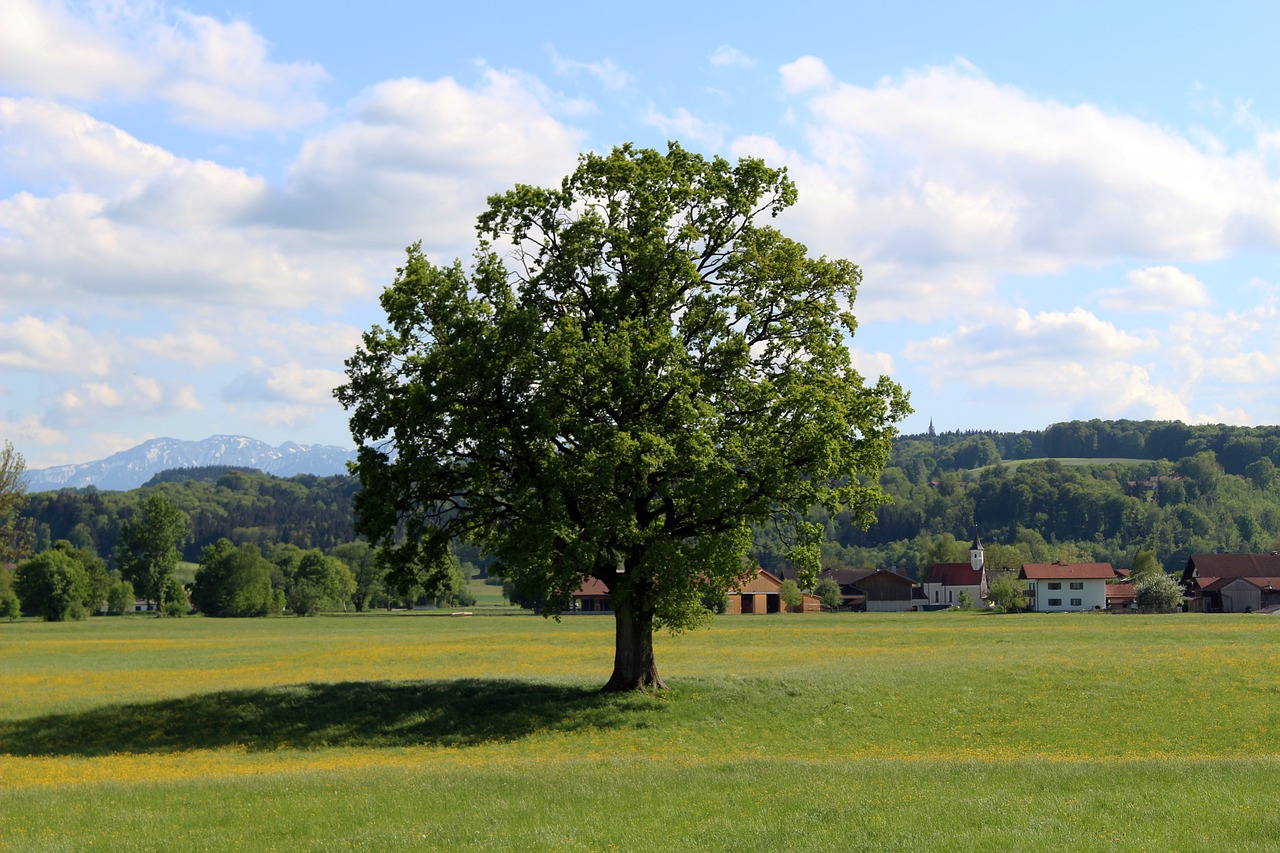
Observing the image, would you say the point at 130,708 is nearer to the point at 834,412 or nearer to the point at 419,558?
the point at 419,558

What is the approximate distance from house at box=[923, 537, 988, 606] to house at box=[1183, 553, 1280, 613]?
116ft

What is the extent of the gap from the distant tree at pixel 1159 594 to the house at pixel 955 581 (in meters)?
57.4

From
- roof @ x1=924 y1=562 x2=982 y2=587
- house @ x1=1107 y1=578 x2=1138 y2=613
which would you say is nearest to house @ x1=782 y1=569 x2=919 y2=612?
roof @ x1=924 y1=562 x2=982 y2=587

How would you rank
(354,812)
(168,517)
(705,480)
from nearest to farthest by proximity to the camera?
(354,812)
(705,480)
(168,517)

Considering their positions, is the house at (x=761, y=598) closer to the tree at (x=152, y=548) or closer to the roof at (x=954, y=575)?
the roof at (x=954, y=575)

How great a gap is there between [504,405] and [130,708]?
54.5 feet

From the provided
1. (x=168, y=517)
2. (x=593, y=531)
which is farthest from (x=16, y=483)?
(x=168, y=517)

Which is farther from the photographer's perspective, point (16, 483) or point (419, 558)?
point (16, 483)

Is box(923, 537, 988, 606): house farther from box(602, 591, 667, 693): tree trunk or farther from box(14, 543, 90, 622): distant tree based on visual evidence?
box(602, 591, 667, 693): tree trunk

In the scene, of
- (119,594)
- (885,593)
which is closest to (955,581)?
(885,593)

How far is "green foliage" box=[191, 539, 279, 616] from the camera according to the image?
161875 mm

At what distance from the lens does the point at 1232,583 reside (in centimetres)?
14788

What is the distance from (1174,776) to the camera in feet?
72.2

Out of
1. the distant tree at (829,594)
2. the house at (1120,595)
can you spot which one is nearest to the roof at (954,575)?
the house at (1120,595)
